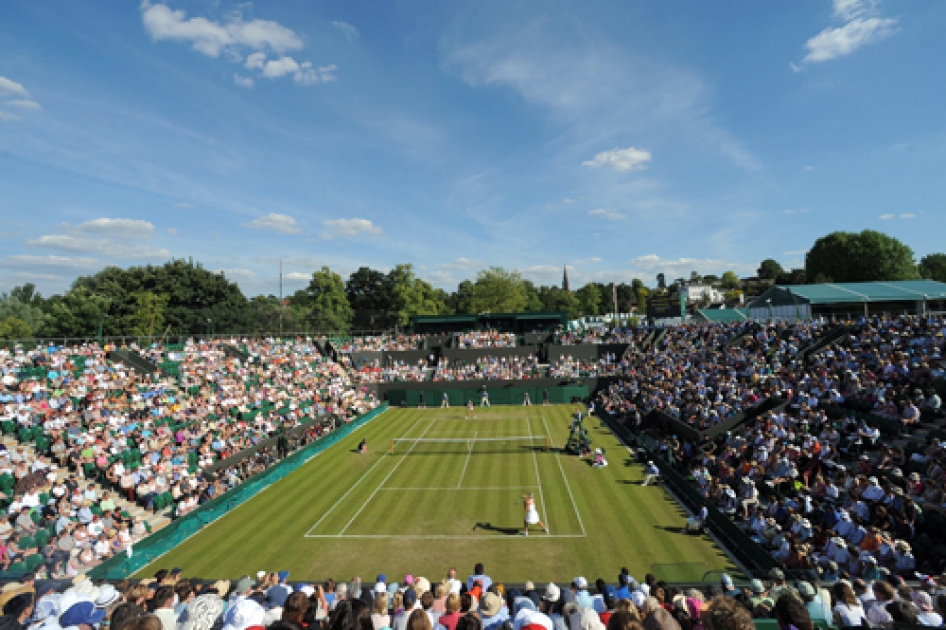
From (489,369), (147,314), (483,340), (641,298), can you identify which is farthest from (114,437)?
(641,298)

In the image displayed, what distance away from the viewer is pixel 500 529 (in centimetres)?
1680

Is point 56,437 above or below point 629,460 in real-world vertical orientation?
above

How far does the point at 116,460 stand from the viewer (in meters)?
19.8

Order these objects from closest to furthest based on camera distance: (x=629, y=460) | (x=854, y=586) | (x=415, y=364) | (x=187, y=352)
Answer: (x=854, y=586)
(x=629, y=460)
(x=187, y=352)
(x=415, y=364)

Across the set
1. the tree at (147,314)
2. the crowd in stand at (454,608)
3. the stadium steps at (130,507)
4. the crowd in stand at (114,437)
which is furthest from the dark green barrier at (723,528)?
the tree at (147,314)

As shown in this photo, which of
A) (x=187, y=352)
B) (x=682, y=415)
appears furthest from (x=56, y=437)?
(x=682, y=415)

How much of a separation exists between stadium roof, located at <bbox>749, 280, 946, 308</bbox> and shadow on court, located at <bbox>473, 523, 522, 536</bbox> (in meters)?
46.8

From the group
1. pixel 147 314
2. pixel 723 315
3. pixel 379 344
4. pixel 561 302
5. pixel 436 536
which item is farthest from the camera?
pixel 561 302

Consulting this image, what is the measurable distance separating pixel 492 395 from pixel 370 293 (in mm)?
58293

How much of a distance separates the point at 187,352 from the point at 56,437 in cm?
1466

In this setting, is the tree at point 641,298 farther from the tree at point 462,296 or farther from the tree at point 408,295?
the tree at point 408,295

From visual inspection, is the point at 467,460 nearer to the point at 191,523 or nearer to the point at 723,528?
the point at 191,523

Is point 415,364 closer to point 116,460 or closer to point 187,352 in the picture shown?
point 187,352

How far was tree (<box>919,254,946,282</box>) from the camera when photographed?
97.4m
